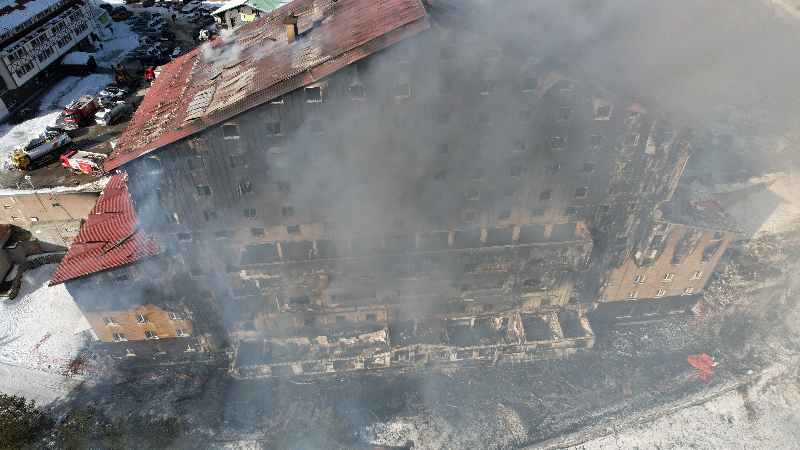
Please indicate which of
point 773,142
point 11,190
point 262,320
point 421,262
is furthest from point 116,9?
point 773,142

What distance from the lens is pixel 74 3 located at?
44.3 m

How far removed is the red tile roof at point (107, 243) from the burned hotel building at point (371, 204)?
94 mm

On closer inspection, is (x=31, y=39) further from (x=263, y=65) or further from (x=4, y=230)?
(x=263, y=65)

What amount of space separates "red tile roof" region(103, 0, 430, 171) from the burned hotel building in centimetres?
14

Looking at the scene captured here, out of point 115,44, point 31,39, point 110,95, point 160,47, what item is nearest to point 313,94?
point 110,95

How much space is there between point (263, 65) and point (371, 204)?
303 inches

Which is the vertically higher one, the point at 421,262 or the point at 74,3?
the point at 74,3

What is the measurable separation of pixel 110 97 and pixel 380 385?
35.0 meters

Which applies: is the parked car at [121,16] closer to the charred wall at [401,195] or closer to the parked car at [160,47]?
the parked car at [160,47]

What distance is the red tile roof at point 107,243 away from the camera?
1972 cm

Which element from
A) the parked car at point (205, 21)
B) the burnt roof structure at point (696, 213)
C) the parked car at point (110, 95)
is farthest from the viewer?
the parked car at point (205, 21)

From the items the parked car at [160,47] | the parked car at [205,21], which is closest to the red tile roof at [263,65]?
the parked car at [160,47]

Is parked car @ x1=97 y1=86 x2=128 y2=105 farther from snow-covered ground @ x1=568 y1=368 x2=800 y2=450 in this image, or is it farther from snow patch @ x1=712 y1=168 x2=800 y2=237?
snow patch @ x1=712 y1=168 x2=800 y2=237

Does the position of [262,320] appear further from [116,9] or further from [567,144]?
[116,9]
